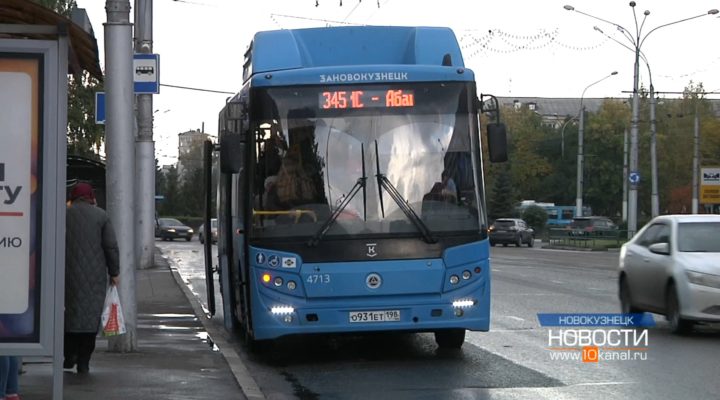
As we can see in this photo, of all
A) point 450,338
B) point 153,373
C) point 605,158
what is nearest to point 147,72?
point 450,338

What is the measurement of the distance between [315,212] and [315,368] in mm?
1578

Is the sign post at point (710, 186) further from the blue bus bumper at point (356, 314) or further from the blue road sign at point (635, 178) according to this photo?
the blue bus bumper at point (356, 314)

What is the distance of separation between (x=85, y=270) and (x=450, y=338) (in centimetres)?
480

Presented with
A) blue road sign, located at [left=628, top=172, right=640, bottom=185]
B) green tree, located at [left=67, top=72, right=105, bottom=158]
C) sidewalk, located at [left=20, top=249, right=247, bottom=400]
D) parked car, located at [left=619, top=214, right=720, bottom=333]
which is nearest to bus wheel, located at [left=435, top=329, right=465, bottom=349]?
sidewalk, located at [left=20, top=249, right=247, bottom=400]

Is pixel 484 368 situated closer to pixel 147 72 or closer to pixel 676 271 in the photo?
pixel 676 271

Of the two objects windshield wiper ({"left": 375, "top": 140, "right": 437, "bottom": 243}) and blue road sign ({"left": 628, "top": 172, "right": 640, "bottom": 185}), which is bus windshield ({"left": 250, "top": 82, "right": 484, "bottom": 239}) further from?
blue road sign ({"left": 628, "top": 172, "right": 640, "bottom": 185})

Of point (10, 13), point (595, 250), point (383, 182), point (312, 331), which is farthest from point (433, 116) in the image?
point (595, 250)

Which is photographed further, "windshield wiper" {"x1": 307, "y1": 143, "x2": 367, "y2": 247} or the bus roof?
the bus roof

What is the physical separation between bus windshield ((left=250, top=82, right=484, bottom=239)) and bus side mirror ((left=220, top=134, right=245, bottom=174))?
391 mm

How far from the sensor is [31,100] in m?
8.48

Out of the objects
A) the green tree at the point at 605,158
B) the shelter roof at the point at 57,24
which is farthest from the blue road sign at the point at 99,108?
the green tree at the point at 605,158

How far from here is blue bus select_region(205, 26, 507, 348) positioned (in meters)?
12.7

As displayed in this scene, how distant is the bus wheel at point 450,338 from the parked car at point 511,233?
4921cm

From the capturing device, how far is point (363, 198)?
12820 mm
